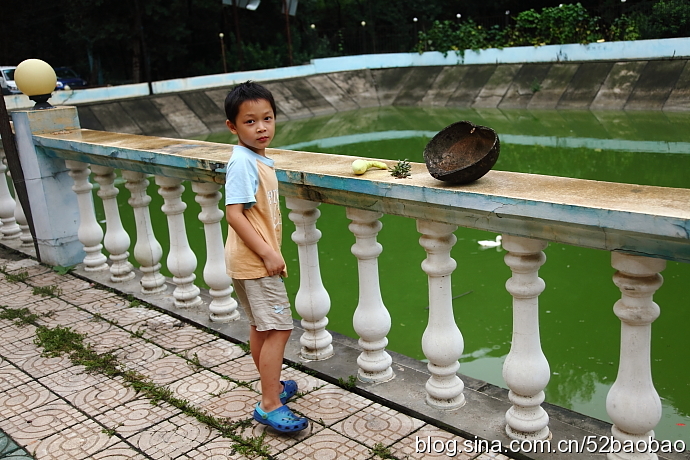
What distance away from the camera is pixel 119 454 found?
2.34 metres

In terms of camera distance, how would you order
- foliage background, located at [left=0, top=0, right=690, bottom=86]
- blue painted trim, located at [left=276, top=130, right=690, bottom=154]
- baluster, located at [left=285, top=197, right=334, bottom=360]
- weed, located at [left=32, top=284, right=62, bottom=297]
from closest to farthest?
baluster, located at [left=285, top=197, right=334, bottom=360] < weed, located at [left=32, top=284, right=62, bottom=297] < blue painted trim, located at [left=276, top=130, right=690, bottom=154] < foliage background, located at [left=0, top=0, right=690, bottom=86]

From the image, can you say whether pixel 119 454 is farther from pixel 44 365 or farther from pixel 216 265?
pixel 216 265

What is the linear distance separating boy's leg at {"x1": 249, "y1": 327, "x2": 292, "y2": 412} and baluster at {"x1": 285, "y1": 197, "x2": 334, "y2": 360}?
0.42m

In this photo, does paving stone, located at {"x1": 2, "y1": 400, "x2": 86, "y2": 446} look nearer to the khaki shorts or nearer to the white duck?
the khaki shorts

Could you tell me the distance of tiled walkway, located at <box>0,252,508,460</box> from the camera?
232cm

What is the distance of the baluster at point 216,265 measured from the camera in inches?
131

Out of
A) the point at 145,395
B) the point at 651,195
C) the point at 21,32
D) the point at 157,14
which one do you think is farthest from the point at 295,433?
the point at 21,32

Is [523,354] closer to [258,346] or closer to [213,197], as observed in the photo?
[258,346]

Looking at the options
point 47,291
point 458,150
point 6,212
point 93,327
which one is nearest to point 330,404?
point 458,150

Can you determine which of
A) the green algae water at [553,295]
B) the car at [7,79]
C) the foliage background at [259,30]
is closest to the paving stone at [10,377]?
the green algae water at [553,295]

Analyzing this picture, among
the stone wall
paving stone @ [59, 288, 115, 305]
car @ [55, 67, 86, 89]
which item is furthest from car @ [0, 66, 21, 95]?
paving stone @ [59, 288, 115, 305]

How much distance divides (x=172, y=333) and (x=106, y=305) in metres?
0.65

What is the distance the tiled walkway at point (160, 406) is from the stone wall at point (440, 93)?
13.4m

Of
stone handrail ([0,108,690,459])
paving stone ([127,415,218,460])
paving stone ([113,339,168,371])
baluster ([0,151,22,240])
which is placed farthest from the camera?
baluster ([0,151,22,240])
